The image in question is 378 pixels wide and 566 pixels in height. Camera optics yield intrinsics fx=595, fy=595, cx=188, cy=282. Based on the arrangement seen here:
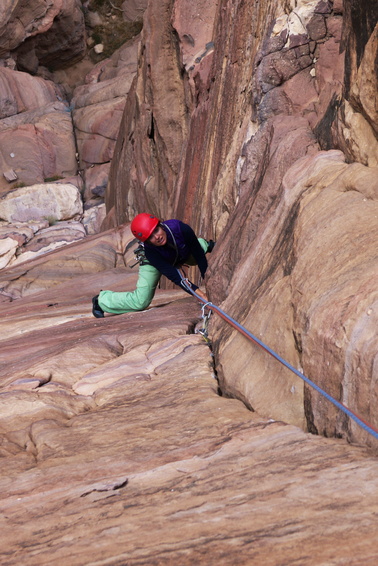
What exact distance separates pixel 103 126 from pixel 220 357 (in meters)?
18.8

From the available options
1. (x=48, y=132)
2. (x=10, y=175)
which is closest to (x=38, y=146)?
(x=48, y=132)

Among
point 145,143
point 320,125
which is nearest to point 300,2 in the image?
point 320,125

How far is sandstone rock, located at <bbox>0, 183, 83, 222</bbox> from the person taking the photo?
20.1m

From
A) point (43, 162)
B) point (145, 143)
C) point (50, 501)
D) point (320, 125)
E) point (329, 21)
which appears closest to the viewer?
point (50, 501)

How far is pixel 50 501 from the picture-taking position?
289 cm

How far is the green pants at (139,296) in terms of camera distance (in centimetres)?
713

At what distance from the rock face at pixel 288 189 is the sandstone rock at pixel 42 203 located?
10.0 m

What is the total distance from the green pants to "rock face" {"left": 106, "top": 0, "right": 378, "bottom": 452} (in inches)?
31.8

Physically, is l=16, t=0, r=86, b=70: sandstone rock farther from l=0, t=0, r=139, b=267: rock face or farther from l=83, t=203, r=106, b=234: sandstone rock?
l=83, t=203, r=106, b=234: sandstone rock

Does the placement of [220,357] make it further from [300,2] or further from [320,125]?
[300,2]

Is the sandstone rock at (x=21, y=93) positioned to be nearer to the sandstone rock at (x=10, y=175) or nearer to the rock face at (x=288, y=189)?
the sandstone rock at (x=10, y=175)

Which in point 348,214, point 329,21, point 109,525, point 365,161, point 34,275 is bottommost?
point 34,275

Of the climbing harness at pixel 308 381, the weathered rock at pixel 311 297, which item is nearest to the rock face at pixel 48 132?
the weathered rock at pixel 311 297

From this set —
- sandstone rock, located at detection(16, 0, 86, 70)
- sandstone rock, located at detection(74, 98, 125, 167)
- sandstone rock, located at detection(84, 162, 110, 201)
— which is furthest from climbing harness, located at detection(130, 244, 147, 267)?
sandstone rock, located at detection(16, 0, 86, 70)
